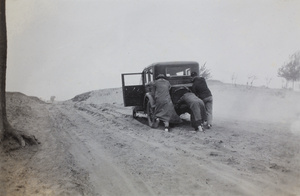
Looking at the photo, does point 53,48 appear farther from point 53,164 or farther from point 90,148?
point 53,164

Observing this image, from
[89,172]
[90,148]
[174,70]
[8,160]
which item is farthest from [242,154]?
[174,70]

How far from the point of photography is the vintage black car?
8.54m

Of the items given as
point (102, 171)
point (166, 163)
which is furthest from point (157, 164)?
point (102, 171)

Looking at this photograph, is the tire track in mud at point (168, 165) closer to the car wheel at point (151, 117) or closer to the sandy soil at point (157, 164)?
the sandy soil at point (157, 164)

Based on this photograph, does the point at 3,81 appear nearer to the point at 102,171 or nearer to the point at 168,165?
→ the point at 102,171

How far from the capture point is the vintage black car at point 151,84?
8539 millimetres

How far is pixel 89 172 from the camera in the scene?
4508mm

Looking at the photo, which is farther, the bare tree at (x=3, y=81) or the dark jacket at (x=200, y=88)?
the dark jacket at (x=200, y=88)

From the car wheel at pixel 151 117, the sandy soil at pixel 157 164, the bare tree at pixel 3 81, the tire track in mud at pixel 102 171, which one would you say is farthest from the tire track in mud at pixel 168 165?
the bare tree at pixel 3 81

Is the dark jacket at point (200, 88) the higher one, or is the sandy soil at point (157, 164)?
the dark jacket at point (200, 88)

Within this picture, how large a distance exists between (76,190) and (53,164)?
4.37 ft

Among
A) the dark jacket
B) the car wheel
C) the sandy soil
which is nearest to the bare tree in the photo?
the sandy soil

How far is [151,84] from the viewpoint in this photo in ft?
30.0

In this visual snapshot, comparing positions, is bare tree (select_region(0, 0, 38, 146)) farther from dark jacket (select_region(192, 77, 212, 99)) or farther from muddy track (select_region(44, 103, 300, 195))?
dark jacket (select_region(192, 77, 212, 99))
